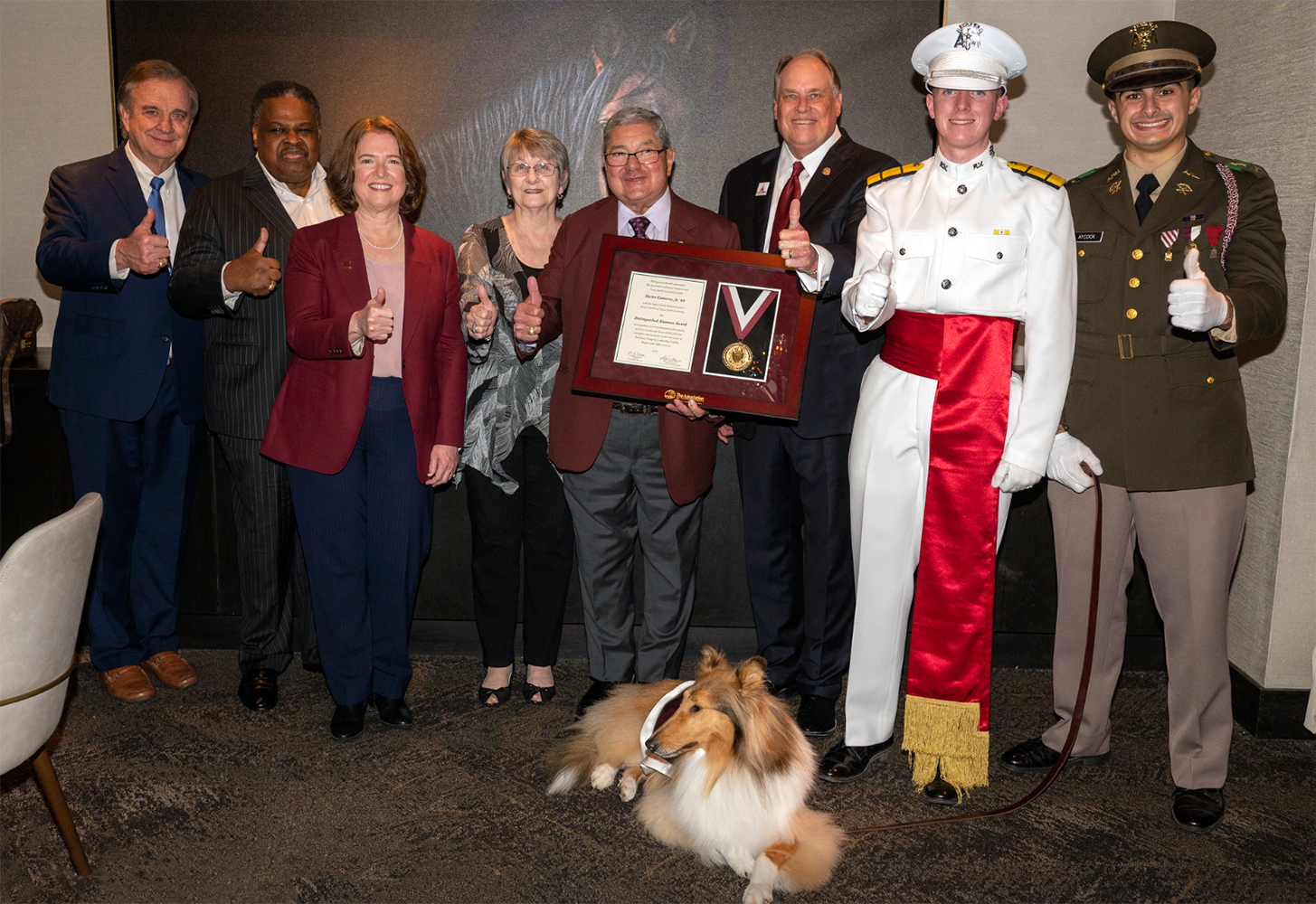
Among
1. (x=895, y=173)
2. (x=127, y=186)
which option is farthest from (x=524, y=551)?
(x=127, y=186)

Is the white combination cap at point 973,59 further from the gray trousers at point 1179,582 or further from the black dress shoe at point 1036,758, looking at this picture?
the black dress shoe at point 1036,758

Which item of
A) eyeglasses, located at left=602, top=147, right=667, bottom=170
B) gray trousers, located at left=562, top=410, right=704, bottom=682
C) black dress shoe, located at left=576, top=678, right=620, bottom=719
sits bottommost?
black dress shoe, located at left=576, top=678, right=620, bottom=719

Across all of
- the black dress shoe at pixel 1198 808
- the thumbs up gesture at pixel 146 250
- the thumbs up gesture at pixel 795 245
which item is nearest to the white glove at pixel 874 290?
the thumbs up gesture at pixel 795 245

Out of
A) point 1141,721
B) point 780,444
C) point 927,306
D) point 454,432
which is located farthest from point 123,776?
point 1141,721

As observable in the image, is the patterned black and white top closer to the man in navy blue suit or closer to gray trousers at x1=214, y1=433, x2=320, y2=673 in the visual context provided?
gray trousers at x1=214, y1=433, x2=320, y2=673

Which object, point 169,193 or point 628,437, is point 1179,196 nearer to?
point 628,437

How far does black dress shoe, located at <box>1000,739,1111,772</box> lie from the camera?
3.02m

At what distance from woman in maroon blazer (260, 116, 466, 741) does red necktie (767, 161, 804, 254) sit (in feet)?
3.51

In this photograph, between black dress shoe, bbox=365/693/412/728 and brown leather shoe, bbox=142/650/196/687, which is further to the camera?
brown leather shoe, bbox=142/650/196/687

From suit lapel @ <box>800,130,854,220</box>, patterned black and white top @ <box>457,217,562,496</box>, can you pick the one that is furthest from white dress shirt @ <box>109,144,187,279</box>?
suit lapel @ <box>800,130,854,220</box>

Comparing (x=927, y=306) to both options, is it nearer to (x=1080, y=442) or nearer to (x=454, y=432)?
(x=1080, y=442)

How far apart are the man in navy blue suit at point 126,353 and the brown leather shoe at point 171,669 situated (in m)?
0.07

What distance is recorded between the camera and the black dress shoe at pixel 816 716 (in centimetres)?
321

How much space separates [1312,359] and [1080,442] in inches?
39.7
